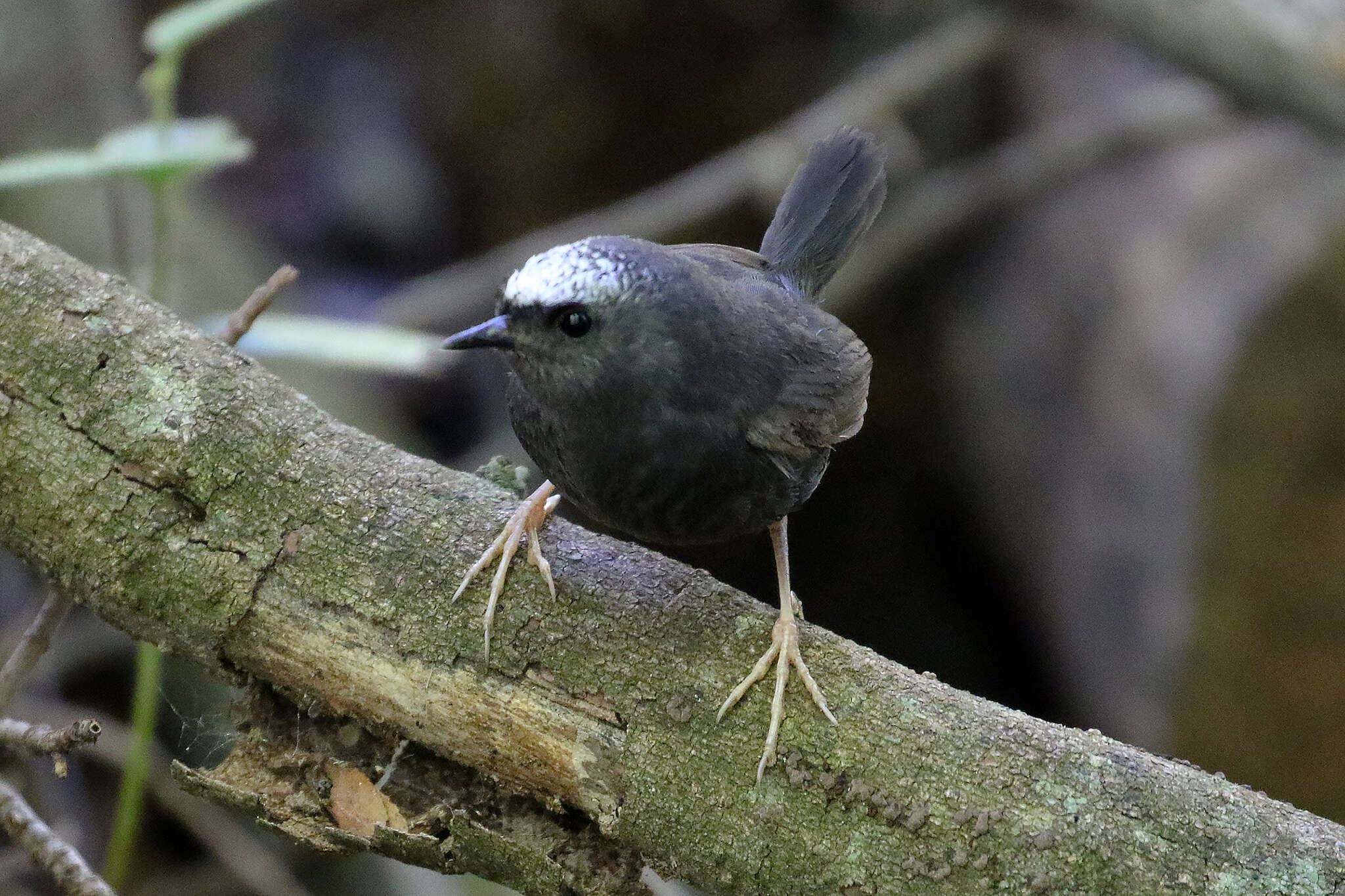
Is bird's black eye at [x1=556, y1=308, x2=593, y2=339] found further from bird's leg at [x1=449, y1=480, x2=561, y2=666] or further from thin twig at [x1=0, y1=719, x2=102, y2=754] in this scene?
thin twig at [x1=0, y1=719, x2=102, y2=754]

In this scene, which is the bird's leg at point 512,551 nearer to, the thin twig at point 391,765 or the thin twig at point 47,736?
the thin twig at point 391,765

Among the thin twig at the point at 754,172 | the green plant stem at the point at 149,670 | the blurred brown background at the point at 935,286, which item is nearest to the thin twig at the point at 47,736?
the blurred brown background at the point at 935,286

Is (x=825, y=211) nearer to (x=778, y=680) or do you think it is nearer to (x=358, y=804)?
(x=778, y=680)

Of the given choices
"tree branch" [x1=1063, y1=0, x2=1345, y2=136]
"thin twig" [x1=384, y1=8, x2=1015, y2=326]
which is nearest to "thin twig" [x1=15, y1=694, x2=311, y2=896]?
"thin twig" [x1=384, y1=8, x2=1015, y2=326]

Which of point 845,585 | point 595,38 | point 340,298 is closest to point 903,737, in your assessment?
point 845,585

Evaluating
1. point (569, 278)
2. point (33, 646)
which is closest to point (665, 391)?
point (569, 278)

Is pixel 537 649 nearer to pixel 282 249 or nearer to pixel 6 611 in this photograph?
pixel 6 611
